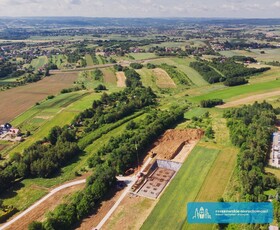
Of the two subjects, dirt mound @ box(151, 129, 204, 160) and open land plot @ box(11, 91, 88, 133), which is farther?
open land plot @ box(11, 91, 88, 133)

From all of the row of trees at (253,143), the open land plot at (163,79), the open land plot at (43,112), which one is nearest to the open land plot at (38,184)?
the open land plot at (43,112)

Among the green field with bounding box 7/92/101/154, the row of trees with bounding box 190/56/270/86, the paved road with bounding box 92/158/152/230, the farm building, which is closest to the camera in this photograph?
the paved road with bounding box 92/158/152/230

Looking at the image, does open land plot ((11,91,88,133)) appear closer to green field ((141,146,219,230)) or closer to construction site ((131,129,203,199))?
construction site ((131,129,203,199))

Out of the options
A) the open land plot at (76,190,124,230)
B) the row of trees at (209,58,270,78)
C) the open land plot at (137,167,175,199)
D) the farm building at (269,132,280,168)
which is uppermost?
the row of trees at (209,58,270,78)

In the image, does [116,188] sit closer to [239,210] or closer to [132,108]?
[239,210]

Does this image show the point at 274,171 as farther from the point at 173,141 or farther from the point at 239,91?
the point at 239,91

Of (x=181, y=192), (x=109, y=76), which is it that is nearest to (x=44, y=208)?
(x=181, y=192)

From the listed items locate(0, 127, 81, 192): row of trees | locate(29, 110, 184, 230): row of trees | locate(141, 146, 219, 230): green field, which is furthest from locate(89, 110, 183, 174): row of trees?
locate(141, 146, 219, 230): green field
